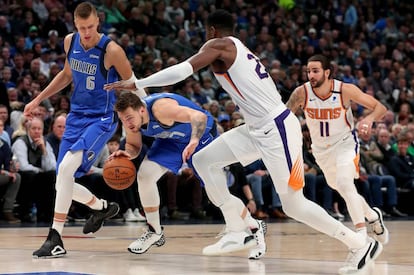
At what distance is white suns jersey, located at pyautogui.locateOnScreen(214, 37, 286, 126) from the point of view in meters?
5.69

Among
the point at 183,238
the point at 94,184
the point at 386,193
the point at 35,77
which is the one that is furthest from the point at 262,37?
the point at 183,238

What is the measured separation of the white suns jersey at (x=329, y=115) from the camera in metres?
7.70

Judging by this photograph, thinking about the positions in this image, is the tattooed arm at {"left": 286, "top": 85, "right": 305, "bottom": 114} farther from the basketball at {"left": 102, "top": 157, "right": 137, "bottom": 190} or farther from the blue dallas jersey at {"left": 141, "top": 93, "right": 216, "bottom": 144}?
the basketball at {"left": 102, "top": 157, "right": 137, "bottom": 190}

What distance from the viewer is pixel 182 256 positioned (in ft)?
21.6

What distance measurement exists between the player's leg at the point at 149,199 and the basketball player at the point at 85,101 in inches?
18.4

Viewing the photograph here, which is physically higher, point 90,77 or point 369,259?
point 90,77

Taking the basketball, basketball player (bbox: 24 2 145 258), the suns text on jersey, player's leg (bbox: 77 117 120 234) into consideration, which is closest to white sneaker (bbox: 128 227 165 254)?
the basketball

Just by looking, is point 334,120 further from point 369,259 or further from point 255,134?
point 369,259

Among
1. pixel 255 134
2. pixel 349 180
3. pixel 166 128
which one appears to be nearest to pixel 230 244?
pixel 255 134

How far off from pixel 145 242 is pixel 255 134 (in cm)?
153

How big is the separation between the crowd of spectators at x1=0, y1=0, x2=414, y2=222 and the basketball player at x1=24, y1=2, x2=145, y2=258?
4407mm

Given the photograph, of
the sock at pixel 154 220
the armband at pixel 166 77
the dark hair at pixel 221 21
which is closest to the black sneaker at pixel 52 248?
the sock at pixel 154 220

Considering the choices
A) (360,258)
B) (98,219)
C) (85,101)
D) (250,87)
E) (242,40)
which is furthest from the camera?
(242,40)

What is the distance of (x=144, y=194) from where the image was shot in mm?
6734
